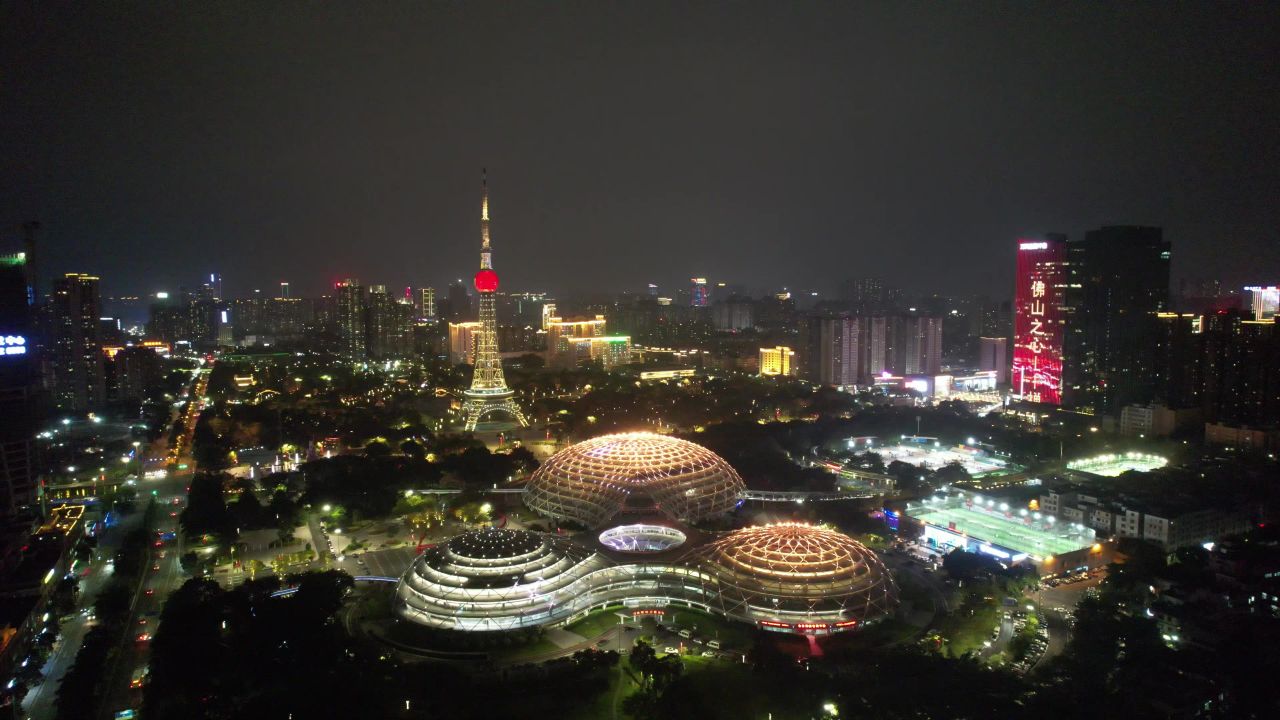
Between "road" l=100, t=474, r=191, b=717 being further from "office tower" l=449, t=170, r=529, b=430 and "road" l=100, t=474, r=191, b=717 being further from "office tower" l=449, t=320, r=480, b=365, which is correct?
"office tower" l=449, t=320, r=480, b=365

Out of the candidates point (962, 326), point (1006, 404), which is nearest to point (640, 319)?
point (962, 326)

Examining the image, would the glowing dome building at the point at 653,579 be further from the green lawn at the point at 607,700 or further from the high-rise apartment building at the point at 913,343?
the high-rise apartment building at the point at 913,343

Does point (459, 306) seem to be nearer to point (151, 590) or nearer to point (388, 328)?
point (388, 328)

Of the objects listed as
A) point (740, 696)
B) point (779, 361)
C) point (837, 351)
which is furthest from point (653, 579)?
point (779, 361)

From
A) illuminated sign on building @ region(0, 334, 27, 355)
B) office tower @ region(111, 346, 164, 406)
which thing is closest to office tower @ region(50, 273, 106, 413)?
office tower @ region(111, 346, 164, 406)

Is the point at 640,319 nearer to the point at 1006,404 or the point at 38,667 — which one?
the point at 1006,404

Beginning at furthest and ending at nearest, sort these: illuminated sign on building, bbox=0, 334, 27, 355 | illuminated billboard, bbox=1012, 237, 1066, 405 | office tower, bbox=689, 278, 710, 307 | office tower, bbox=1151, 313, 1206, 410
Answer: office tower, bbox=689, 278, 710, 307
illuminated billboard, bbox=1012, 237, 1066, 405
office tower, bbox=1151, 313, 1206, 410
illuminated sign on building, bbox=0, 334, 27, 355
